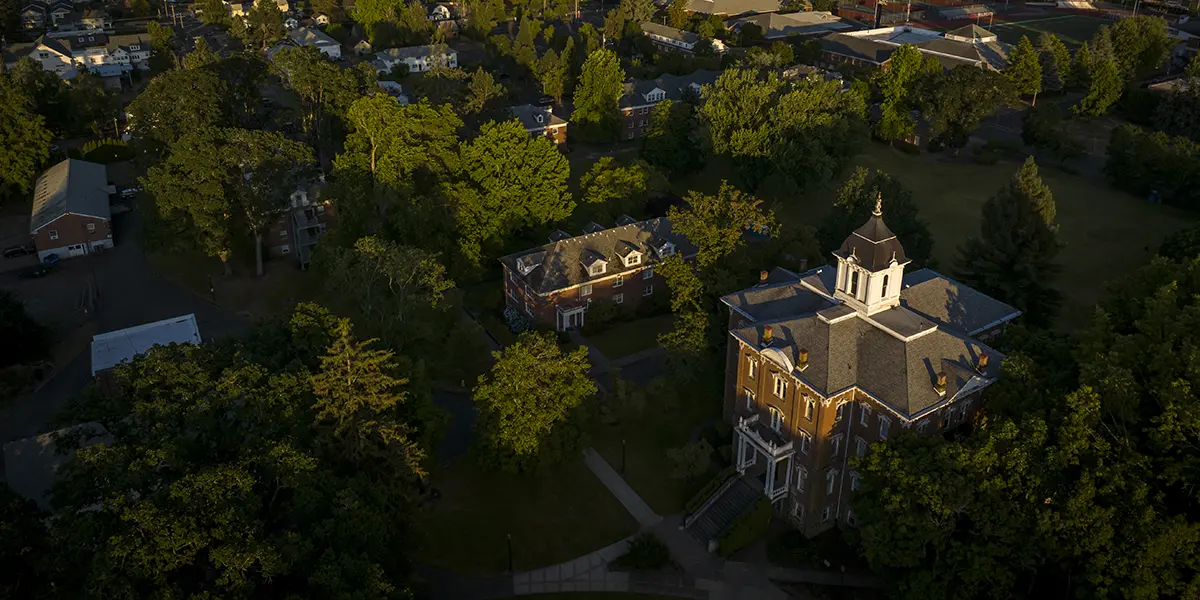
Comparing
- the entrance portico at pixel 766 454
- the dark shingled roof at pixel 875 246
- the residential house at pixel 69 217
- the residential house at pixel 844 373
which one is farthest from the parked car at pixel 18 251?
the dark shingled roof at pixel 875 246

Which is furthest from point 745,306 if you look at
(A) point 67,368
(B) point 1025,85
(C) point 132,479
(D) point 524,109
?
(B) point 1025,85

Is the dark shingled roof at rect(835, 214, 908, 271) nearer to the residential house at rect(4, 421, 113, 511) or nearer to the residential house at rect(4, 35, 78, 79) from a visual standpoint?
the residential house at rect(4, 421, 113, 511)

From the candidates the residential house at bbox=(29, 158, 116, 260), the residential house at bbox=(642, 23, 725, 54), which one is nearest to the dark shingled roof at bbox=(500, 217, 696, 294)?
A: the residential house at bbox=(29, 158, 116, 260)

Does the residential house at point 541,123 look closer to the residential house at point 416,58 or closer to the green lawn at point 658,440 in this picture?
the residential house at point 416,58

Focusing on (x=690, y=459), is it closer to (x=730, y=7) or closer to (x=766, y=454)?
(x=766, y=454)

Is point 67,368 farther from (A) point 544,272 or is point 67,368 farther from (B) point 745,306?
(B) point 745,306
